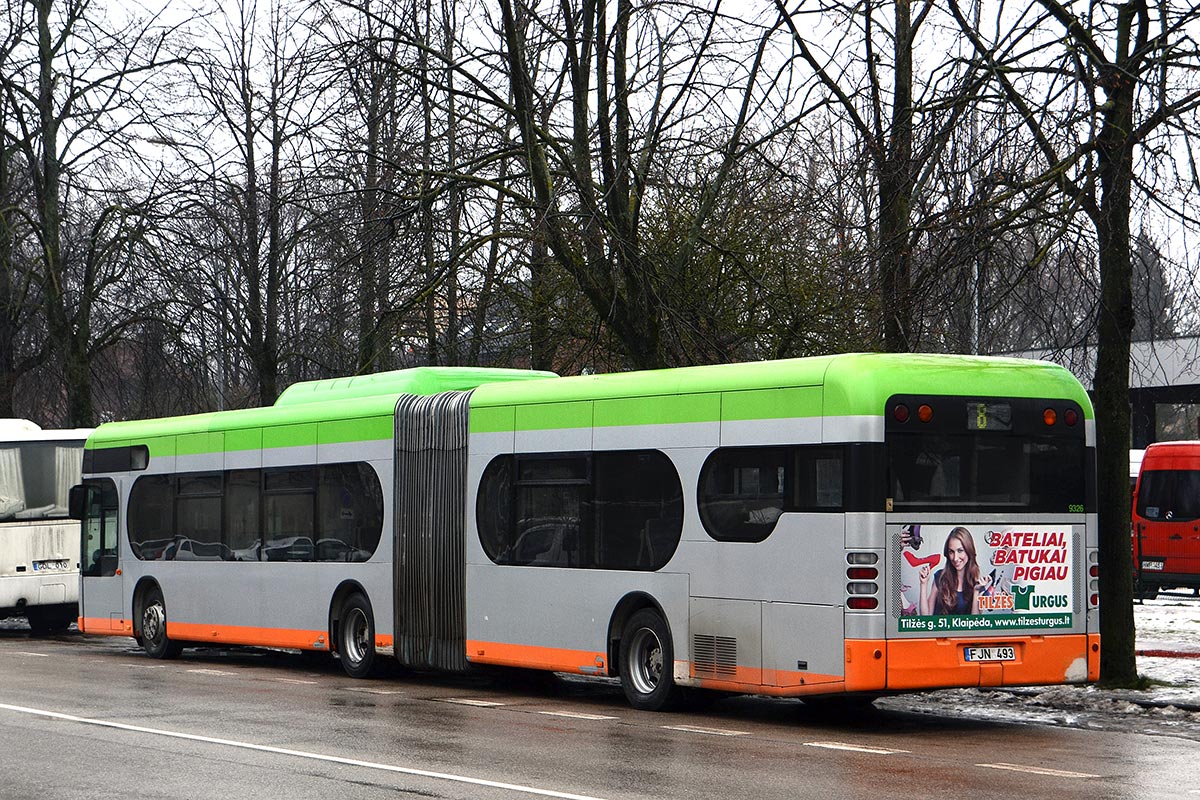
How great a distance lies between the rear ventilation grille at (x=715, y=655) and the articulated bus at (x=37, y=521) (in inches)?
596

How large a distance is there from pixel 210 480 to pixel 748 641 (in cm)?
942

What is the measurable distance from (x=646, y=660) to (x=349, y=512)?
4898 millimetres

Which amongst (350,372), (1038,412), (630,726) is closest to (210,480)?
(350,372)

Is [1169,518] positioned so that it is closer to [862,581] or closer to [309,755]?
[862,581]

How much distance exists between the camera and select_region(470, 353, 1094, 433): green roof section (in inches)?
524

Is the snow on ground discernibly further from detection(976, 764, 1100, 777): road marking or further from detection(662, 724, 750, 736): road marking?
detection(976, 764, 1100, 777): road marking

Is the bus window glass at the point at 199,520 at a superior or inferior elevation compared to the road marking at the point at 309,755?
superior

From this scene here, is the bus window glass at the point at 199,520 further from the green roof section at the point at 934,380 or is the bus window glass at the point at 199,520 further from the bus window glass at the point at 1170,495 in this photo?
the bus window glass at the point at 1170,495

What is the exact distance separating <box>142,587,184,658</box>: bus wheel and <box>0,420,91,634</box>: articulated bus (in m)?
4.49

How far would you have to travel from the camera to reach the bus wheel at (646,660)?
14.8 metres

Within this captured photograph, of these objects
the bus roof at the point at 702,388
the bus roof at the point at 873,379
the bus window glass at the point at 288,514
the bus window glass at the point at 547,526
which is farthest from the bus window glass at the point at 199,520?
the bus roof at the point at 873,379

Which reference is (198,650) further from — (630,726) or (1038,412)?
(1038,412)

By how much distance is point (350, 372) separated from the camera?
24.2 meters

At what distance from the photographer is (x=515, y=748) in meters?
12.0
